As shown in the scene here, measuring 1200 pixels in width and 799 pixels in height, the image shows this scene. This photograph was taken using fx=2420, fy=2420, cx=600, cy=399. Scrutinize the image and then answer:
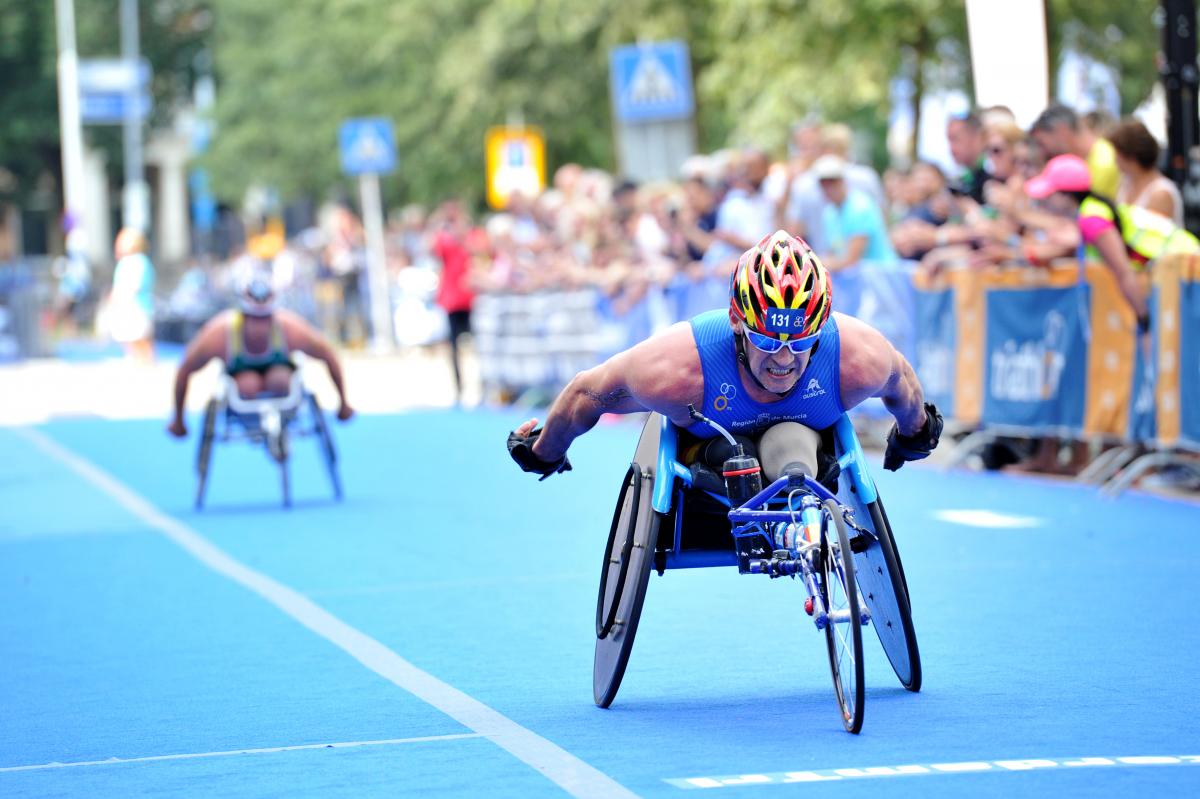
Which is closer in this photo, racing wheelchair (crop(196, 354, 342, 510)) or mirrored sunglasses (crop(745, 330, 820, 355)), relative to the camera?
mirrored sunglasses (crop(745, 330, 820, 355))

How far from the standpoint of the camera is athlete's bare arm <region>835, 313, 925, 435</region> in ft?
23.6

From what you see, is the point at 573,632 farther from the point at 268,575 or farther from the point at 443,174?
the point at 443,174

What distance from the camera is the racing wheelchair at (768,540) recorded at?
6.79 meters

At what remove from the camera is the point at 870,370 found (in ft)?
23.6

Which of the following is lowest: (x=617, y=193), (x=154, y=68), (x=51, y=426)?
(x=51, y=426)

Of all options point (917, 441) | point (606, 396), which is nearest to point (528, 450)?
point (606, 396)

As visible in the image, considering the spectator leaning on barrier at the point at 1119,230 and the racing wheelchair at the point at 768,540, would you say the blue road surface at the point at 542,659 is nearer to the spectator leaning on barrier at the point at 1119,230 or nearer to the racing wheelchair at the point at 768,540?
the racing wheelchair at the point at 768,540

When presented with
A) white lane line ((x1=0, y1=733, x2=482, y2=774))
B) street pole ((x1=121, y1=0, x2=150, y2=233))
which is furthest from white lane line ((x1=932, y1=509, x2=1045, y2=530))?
street pole ((x1=121, y1=0, x2=150, y2=233))

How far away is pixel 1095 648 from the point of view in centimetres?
848

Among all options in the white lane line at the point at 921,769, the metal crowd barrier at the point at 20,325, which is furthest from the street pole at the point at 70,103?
the white lane line at the point at 921,769

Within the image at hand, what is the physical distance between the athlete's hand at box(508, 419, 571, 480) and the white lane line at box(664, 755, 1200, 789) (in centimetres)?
160

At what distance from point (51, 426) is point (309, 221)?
35974 mm

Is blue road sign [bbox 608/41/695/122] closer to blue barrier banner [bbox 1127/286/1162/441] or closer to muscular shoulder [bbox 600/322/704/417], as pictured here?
blue barrier banner [bbox 1127/286/1162/441]

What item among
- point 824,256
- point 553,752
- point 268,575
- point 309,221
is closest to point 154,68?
point 309,221
